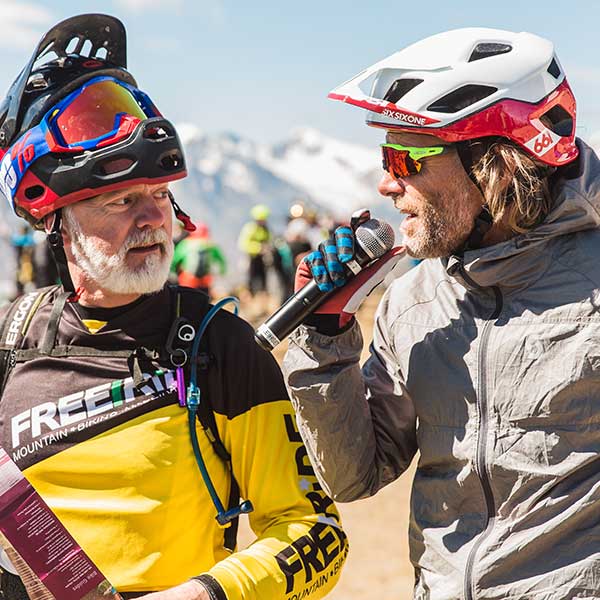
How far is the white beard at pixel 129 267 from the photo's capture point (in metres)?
2.72

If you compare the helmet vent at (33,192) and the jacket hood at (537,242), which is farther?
the helmet vent at (33,192)

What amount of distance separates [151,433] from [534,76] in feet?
4.95

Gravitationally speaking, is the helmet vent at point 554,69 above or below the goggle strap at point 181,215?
above

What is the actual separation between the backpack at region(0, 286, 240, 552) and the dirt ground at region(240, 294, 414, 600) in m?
4.48

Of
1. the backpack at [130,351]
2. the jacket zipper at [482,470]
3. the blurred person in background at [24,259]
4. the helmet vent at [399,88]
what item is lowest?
the blurred person in background at [24,259]

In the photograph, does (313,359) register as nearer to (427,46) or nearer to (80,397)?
(80,397)

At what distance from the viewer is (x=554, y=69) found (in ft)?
8.73

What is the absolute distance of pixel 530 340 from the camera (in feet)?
7.86

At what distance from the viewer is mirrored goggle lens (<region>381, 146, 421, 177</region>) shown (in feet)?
8.48

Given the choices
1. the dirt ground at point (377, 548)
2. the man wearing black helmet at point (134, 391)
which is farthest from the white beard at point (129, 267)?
the dirt ground at point (377, 548)

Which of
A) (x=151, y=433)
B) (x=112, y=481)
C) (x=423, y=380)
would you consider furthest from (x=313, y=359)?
(x=112, y=481)

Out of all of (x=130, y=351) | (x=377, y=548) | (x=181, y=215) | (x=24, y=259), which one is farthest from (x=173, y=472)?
(x=24, y=259)

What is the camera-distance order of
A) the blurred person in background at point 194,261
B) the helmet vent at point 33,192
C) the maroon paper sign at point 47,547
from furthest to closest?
the blurred person in background at point 194,261, the helmet vent at point 33,192, the maroon paper sign at point 47,547

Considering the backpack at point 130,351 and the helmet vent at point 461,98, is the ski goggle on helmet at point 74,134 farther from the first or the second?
the helmet vent at point 461,98
